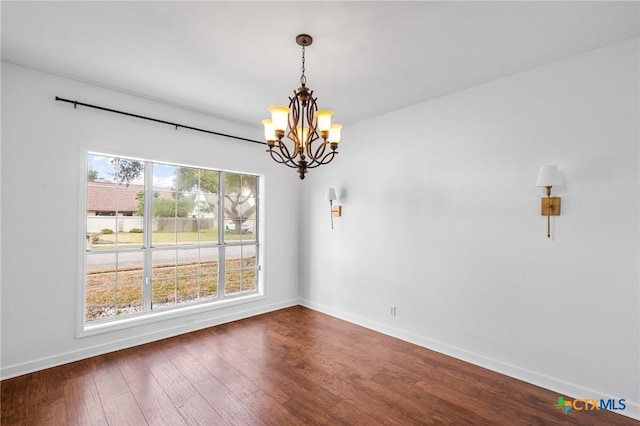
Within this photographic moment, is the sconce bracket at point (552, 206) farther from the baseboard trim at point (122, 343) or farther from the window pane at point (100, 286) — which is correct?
the window pane at point (100, 286)

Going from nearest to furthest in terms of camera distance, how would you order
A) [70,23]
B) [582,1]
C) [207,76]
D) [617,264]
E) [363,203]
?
[582,1]
[70,23]
[617,264]
[207,76]
[363,203]

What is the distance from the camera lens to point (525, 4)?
1.95m

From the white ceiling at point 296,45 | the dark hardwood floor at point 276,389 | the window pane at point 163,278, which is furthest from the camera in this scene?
the window pane at point 163,278

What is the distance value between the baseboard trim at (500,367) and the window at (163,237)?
1972 mm

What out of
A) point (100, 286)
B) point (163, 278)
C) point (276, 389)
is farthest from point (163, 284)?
point (276, 389)

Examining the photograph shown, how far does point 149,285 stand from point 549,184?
4.33m

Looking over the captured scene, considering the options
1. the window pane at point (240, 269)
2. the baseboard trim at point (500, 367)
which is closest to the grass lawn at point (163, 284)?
the window pane at point (240, 269)

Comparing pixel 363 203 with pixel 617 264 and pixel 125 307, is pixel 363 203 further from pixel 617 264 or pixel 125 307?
pixel 125 307

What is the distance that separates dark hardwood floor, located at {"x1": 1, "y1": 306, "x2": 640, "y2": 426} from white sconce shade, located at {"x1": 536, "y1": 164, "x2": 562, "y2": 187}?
180 cm

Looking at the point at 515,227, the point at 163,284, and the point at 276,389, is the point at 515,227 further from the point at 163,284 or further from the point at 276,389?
the point at 163,284

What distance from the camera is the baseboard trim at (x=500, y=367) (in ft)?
7.85

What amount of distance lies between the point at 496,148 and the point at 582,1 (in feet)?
4.23

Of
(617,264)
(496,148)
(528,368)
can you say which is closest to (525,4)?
(496,148)
